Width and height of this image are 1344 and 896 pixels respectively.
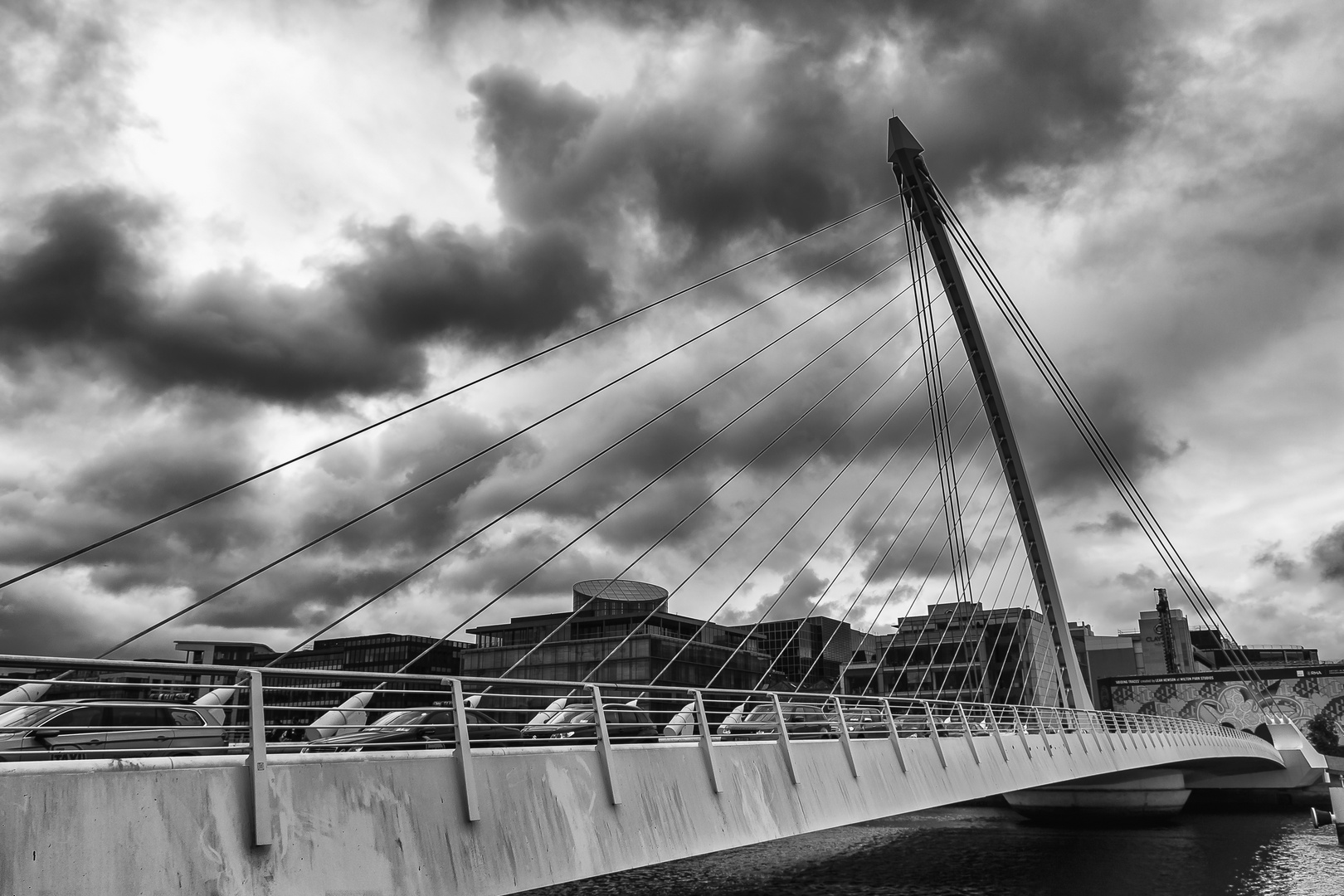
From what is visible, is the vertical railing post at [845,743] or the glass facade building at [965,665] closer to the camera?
the vertical railing post at [845,743]

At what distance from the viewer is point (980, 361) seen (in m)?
42.0

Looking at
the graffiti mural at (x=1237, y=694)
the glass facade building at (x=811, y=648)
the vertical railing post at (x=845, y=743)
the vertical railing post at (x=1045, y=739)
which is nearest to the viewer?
the vertical railing post at (x=845, y=743)

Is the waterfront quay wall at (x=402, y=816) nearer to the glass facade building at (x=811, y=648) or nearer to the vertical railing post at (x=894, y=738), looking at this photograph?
the vertical railing post at (x=894, y=738)

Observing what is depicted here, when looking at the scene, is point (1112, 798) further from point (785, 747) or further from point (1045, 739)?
point (785, 747)

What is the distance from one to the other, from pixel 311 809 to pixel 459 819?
1.70 metres

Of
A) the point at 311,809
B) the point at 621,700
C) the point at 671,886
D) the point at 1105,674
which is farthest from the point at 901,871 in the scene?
the point at 1105,674

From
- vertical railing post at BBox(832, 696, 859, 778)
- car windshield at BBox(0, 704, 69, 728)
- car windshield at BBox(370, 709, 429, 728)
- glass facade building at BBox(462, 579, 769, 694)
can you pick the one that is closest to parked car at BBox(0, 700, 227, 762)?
car windshield at BBox(0, 704, 69, 728)

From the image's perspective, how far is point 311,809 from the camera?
27.0ft

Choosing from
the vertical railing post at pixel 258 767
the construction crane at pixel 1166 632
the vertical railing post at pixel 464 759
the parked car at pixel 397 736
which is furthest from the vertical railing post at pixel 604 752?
the construction crane at pixel 1166 632

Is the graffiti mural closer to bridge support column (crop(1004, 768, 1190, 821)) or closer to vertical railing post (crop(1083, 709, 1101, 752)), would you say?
bridge support column (crop(1004, 768, 1190, 821))

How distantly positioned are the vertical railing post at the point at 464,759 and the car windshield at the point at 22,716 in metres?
3.64

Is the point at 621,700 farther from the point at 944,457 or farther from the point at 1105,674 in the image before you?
the point at 1105,674

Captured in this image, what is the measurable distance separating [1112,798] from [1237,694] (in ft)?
132

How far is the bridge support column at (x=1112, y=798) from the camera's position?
173 ft
